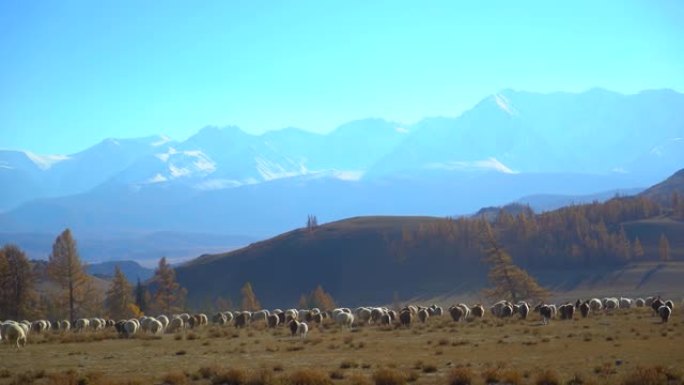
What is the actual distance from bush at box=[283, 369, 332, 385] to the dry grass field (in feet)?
0.09

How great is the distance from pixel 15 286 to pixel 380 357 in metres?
54.7

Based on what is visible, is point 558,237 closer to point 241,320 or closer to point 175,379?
point 241,320

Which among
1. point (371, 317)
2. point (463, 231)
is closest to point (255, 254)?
point (463, 231)

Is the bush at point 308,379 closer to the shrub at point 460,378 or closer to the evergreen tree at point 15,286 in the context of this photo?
the shrub at point 460,378

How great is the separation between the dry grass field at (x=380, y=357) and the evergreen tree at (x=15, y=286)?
31.8m

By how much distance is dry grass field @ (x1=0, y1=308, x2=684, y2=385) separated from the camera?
21.3 m

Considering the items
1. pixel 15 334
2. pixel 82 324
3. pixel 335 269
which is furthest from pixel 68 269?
pixel 335 269

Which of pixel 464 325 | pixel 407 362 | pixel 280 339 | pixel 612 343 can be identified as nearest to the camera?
pixel 407 362

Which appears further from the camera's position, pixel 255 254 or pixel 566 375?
pixel 255 254

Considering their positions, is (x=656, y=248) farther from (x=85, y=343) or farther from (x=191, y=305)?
(x=85, y=343)

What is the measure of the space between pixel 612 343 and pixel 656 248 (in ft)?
402

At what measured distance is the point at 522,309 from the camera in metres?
52.8

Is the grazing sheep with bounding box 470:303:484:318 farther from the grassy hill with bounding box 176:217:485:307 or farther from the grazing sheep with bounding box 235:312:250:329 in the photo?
the grassy hill with bounding box 176:217:485:307

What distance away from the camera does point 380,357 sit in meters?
28.4
